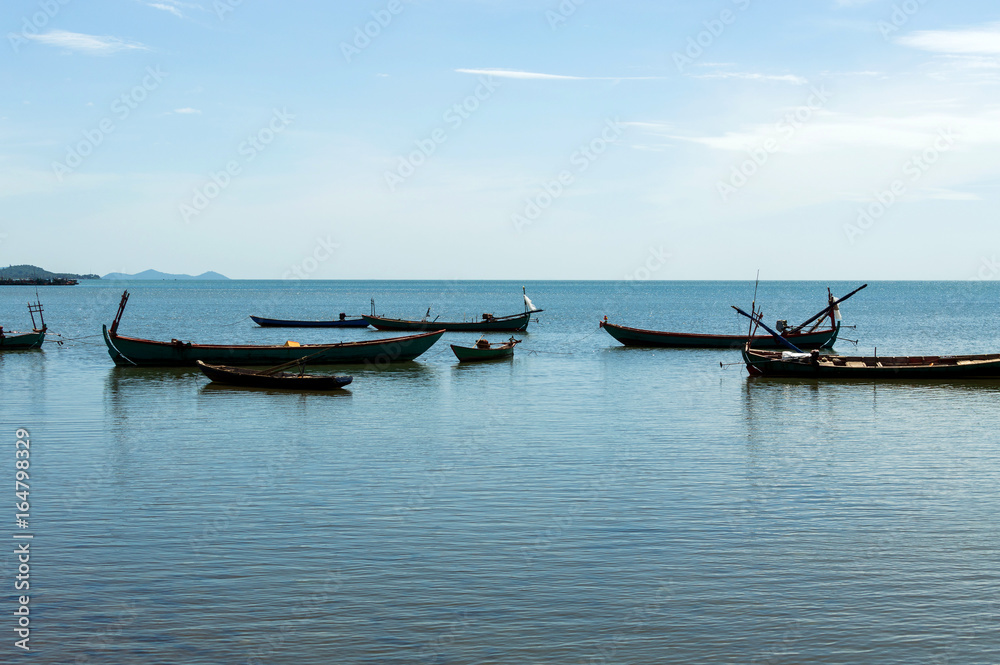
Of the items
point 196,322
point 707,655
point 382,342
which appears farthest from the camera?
point 196,322

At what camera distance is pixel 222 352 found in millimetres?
41250

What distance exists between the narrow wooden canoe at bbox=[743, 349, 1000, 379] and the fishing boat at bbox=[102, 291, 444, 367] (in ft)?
62.6

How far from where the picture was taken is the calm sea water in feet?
34.5

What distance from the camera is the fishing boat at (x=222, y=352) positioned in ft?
135

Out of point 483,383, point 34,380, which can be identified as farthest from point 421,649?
point 34,380

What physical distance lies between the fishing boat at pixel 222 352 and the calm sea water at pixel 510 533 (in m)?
11.0

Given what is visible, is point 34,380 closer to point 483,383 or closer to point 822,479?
point 483,383

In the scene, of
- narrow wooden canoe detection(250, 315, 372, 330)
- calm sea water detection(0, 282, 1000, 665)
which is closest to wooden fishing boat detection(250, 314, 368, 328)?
narrow wooden canoe detection(250, 315, 372, 330)

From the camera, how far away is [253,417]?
2769 cm

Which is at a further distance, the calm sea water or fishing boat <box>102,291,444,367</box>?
fishing boat <box>102,291,444,367</box>

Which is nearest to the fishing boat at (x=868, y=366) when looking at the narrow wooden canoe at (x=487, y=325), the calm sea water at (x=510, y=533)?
the calm sea water at (x=510, y=533)

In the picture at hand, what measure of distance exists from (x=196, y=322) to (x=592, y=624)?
92.8m

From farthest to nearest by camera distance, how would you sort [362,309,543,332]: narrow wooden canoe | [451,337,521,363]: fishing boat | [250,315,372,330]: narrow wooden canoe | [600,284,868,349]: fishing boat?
[250,315,372,330]: narrow wooden canoe < [362,309,543,332]: narrow wooden canoe < [600,284,868,349]: fishing boat < [451,337,521,363]: fishing boat

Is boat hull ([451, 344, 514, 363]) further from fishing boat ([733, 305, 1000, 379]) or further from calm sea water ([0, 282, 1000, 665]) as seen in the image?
calm sea water ([0, 282, 1000, 665])
